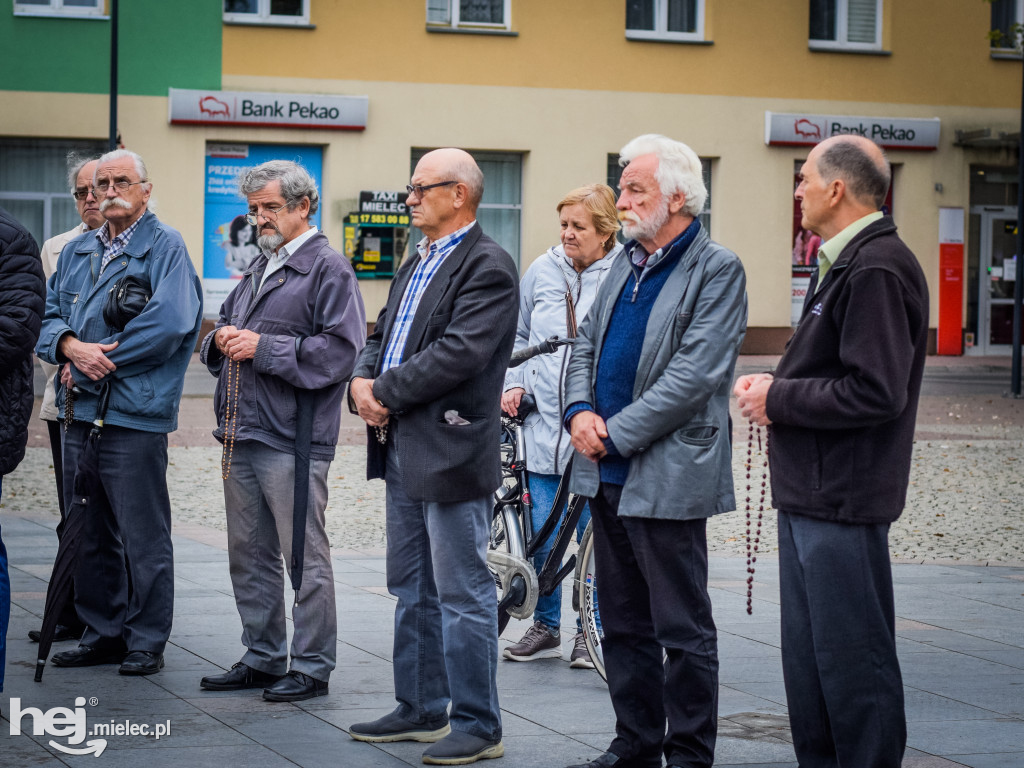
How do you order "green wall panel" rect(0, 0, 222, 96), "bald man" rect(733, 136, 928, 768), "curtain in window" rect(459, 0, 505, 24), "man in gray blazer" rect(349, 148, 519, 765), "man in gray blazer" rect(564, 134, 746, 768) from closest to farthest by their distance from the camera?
"bald man" rect(733, 136, 928, 768) → "man in gray blazer" rect(564, 134, 746, 768) → "man in gray blazer" rect(349, 148, 519, 765) → "green wall panel" rect(0, 0, 222, 96) → "curtain in window" rect(459, 0, 505, 24)

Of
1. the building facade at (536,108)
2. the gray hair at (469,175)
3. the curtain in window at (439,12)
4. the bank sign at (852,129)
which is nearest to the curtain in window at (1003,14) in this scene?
the building facade at (536,108)

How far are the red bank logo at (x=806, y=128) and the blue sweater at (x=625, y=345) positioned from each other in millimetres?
22637

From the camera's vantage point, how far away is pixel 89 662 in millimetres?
6156

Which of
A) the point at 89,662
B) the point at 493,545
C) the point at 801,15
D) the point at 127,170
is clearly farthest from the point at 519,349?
the point at 801,15

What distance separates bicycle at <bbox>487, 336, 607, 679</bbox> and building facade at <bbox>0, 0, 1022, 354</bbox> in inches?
738

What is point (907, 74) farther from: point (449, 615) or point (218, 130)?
point (449, 615)

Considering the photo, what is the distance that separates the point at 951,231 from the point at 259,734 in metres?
24.7

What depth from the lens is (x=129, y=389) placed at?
6.11m

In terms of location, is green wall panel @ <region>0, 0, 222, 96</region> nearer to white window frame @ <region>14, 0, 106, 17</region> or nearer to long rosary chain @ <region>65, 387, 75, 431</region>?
white window frame @ <region>14, 0, 106, 17</region>

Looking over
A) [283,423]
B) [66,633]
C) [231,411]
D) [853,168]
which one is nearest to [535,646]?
[283,423]

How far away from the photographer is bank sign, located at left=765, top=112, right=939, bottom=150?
26.5 meters

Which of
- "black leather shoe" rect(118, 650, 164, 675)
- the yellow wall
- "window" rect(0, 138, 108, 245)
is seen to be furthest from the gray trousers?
the yellow wall

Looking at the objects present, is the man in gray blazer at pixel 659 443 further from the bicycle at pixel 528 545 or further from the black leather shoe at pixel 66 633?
the black leather shoe at pixel 66 633

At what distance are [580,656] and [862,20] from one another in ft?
75.6
